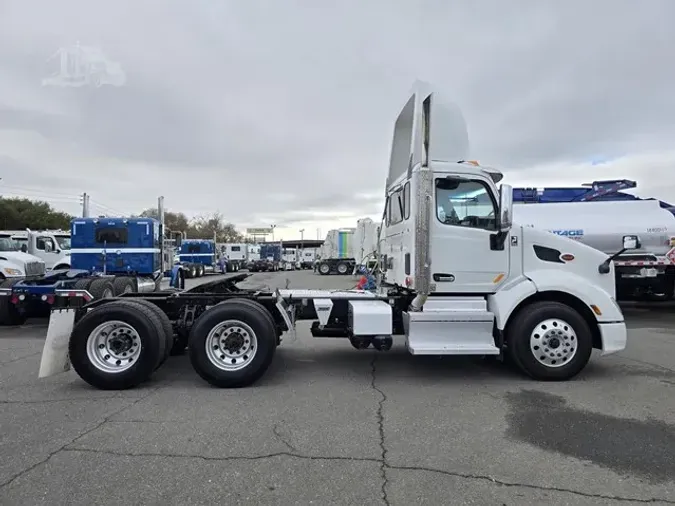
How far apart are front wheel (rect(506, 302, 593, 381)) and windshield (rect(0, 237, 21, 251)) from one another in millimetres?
16476

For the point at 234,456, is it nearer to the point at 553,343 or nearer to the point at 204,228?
the point at 553,343

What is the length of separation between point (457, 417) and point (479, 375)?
188 cm

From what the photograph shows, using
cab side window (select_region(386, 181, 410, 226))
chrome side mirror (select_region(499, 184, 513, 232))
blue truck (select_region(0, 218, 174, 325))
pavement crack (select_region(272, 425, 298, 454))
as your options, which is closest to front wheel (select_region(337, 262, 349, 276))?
blue truck (select_region(0, 218, 174, 325))

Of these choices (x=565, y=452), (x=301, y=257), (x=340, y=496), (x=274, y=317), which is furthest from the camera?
(x=301, y=257)

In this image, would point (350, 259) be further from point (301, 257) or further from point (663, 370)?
point (663, 370)

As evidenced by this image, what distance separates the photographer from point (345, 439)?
14.1 ft

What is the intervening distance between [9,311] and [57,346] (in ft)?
20.1

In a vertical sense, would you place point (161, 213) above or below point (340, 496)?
above

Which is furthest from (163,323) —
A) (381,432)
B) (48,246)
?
(48,246)

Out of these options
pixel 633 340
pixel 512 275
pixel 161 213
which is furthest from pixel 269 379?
pixel 161 213

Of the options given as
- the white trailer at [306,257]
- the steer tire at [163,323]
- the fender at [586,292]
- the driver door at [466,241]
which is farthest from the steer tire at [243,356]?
the white trailer at [306,257]

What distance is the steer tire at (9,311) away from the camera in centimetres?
1052

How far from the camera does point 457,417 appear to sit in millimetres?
4926

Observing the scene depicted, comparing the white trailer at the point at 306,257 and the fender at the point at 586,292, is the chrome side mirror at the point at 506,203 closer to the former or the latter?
the fender at the point at 586,292
